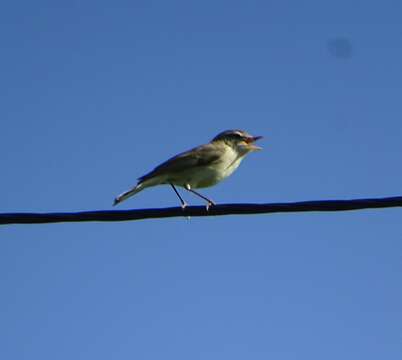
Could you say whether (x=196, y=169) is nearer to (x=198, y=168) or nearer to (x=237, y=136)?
(x=198, y=168)

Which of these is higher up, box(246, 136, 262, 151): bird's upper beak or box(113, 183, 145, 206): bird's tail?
box(246, 136, 262, 151): bird's upper beak

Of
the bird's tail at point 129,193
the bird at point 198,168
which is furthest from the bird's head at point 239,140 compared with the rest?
the bird's tail at point 129,193

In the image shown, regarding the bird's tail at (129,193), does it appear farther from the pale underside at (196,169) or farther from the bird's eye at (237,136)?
the bird's eye at (237,136)

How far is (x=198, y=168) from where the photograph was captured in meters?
12.5

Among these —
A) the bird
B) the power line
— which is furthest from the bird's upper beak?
the power line

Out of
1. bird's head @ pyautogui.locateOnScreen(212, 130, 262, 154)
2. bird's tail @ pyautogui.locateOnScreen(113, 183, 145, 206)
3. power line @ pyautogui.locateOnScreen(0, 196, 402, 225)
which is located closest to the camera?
power line @ pyautogui.locateOnScreen(0, 196, 402, 225)

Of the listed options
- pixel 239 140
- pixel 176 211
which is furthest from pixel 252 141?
pixel 176 211

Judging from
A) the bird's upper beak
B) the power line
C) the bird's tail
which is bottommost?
the power line

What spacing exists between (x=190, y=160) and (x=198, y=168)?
173mm

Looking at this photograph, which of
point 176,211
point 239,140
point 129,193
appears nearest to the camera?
point 176,211

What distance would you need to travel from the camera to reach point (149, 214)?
7.55m

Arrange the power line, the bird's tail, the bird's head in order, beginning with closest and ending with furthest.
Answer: the power line → the bird's tail → the bird's head

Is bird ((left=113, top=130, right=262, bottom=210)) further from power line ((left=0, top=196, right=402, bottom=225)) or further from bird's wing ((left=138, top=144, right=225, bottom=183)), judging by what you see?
power line ((left=0, top=196, right=402, bottom=225))

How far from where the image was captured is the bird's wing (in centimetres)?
1214
